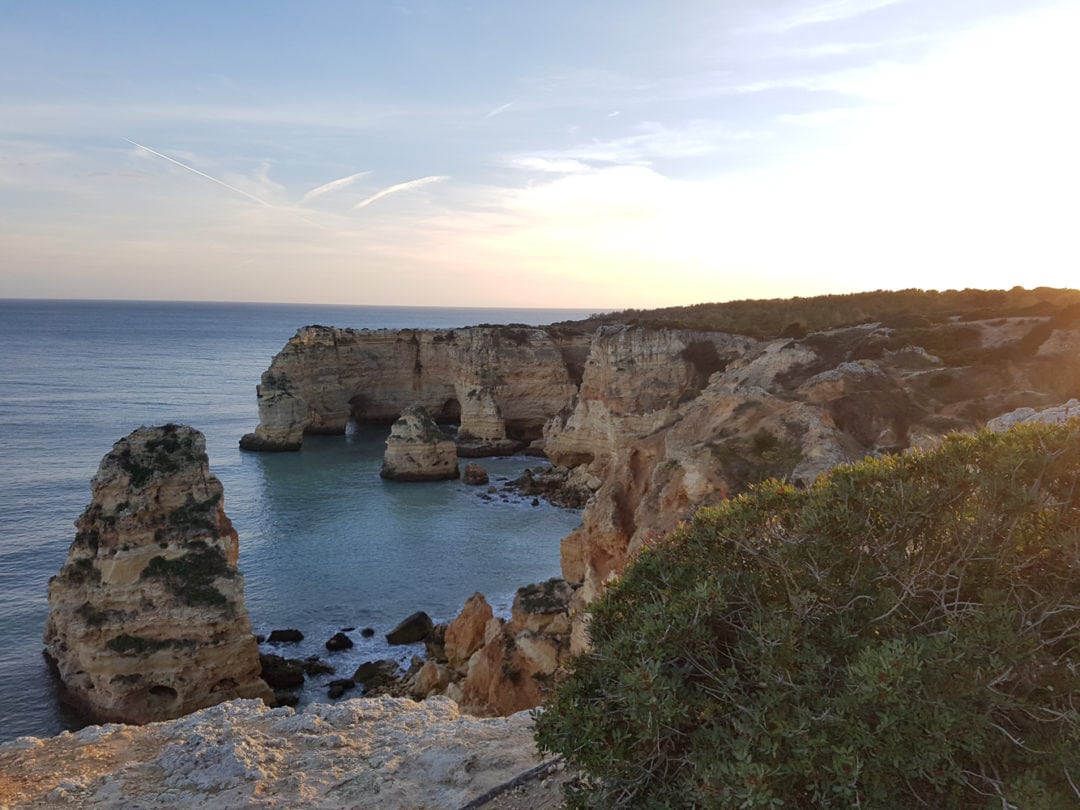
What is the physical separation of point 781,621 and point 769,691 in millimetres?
504

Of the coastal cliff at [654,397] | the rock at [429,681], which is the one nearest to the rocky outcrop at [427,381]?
the coastal cliff at [654,397]

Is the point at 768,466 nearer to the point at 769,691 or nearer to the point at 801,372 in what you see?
the point at 769,691

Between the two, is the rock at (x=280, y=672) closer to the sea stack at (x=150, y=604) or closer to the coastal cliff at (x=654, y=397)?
the sea stack at (x=150, y=604)

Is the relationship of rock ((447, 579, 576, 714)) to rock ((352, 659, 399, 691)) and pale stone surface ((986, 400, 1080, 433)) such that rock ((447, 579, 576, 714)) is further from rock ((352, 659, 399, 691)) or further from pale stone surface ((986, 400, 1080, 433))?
pale stone surface ((986, 400, 1080, 433))

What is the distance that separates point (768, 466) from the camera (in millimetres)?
15047

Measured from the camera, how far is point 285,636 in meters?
24.9

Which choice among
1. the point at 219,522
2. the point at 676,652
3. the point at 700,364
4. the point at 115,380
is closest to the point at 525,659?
the point at 219,522

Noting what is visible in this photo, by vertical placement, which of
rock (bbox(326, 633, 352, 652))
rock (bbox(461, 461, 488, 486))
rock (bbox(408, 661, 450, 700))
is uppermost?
rock (bbox(461, 461, 488, 486))

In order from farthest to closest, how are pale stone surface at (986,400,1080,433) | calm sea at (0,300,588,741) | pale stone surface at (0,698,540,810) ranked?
calm sea at (0,300,588,741) → pale stone surface at (986,400,1080,433) → pale stone surface at (0,698,540,810)

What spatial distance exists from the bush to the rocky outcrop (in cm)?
5274

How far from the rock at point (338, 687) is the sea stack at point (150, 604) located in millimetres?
1840

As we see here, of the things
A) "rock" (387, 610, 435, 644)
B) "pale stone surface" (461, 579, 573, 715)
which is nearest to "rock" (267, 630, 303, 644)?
"rock" (387, 610, 435, 644)

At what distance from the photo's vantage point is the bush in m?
4.46

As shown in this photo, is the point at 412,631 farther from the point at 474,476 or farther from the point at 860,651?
the point at 474,476
